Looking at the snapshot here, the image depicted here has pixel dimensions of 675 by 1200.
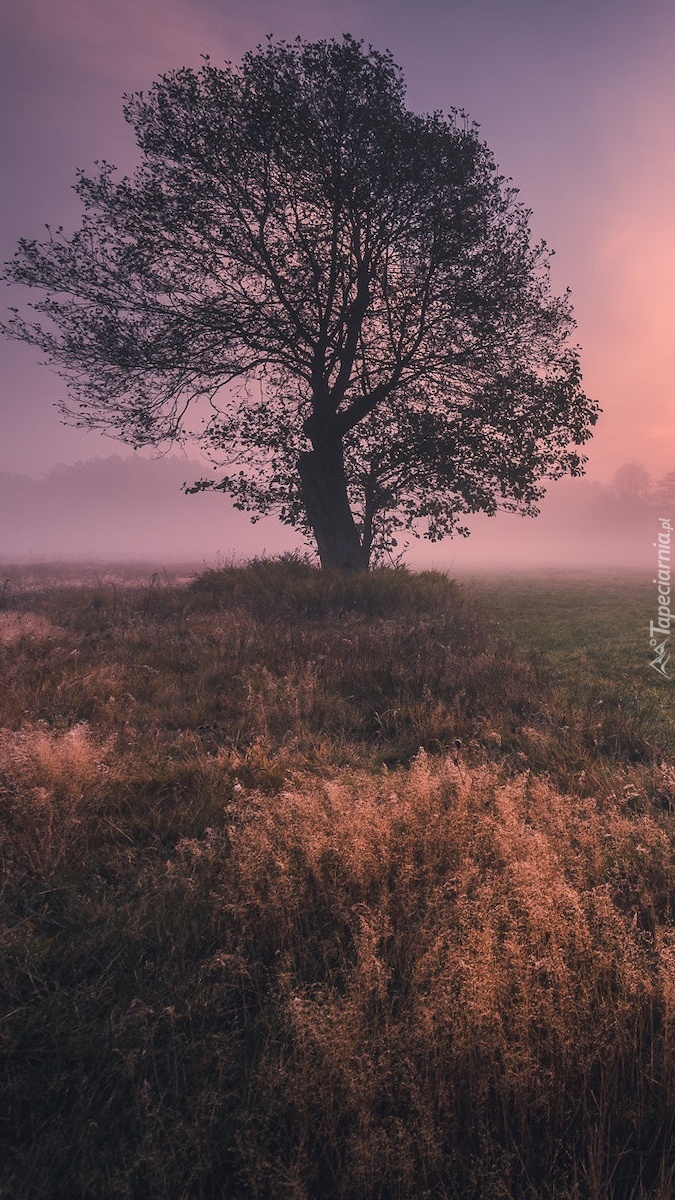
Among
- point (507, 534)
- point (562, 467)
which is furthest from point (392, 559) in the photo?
point (507, 534)

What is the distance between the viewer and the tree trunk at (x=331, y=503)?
15466mm

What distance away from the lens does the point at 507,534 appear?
172250 mm

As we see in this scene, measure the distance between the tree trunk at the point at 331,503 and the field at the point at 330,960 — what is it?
1023 centimetres

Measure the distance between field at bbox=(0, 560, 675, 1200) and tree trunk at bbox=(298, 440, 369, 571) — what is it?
10226 mm

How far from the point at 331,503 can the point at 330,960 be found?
45.7 feet

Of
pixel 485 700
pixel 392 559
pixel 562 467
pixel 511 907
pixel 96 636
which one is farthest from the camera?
pixel 392 559

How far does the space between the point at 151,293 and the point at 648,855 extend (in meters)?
15.5

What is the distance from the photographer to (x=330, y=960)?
2.52 m

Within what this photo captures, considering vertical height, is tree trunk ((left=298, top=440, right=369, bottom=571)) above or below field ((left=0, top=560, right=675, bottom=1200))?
above

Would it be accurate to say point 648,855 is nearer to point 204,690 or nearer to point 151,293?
point 204,690

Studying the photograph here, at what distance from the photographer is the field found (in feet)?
5.55

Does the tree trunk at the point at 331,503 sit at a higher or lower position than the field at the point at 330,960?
higher

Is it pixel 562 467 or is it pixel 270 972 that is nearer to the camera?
pixel 270 972

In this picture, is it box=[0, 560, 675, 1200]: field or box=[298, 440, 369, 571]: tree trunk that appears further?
box=[298, 440, 369, 571]: tree trunk
